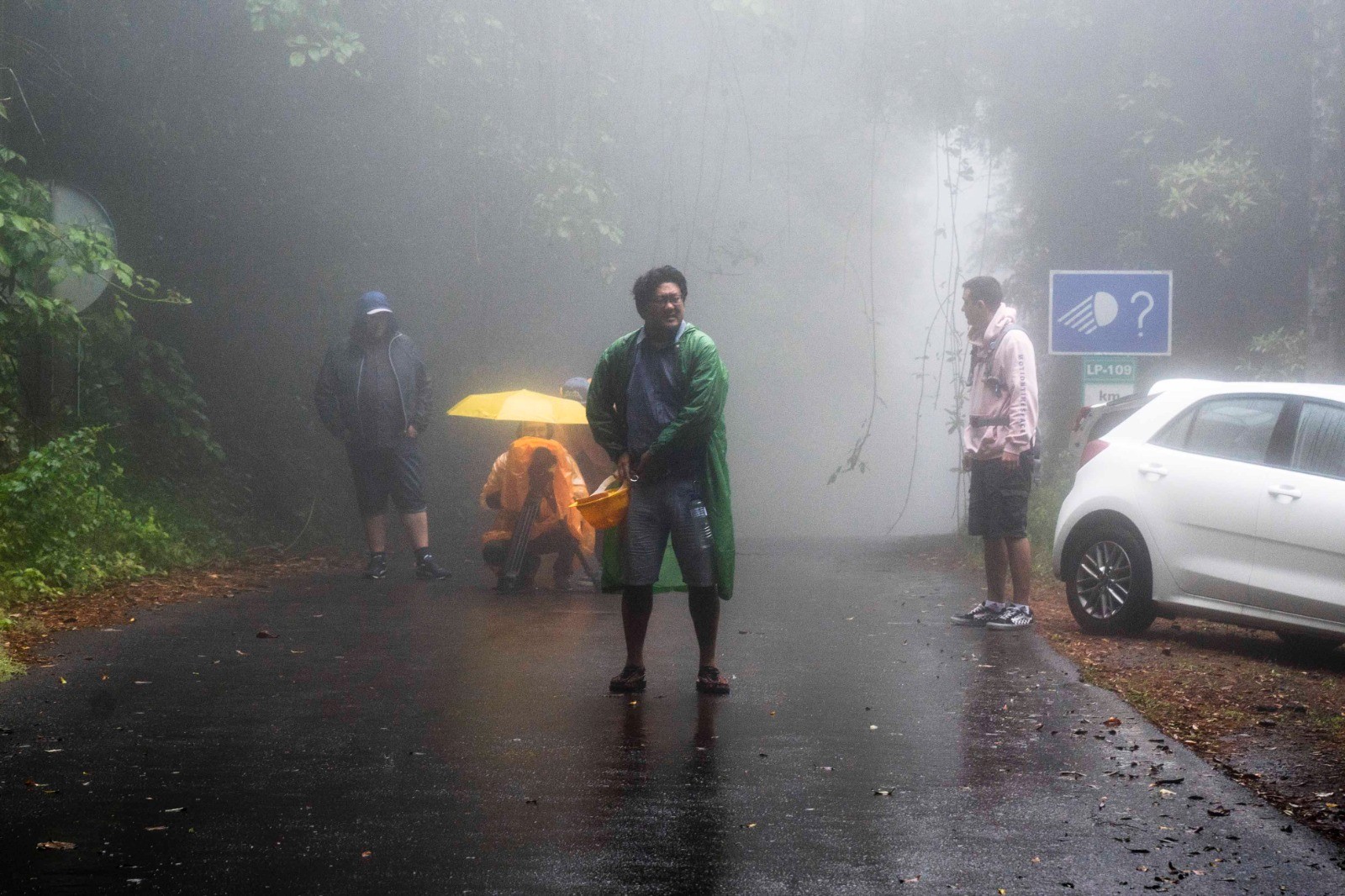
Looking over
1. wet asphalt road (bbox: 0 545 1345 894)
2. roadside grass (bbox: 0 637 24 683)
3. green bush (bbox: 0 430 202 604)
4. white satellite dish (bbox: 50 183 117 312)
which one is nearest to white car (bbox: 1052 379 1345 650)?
wet asphalt road (bbox: 0 545 1345 894)

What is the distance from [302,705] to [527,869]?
9.18 feet

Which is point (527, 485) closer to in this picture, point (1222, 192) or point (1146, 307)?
point (1146, 307)

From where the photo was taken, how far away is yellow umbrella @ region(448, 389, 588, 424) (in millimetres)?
12078

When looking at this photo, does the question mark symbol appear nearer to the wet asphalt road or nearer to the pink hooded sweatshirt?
the pink hooded sweatshirt

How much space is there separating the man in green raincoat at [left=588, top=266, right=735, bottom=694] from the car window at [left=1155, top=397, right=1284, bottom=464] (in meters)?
3.37

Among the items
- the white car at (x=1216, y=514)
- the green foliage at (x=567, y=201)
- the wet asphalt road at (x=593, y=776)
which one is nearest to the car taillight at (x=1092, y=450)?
the white car at (x=1216, y=514)

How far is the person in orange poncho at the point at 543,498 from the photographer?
12266mm

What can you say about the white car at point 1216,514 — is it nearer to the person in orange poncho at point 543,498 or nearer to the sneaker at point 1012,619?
the sneaker at point 1012,619

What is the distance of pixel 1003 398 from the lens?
9844 millimetres

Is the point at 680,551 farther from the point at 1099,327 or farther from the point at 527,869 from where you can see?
the point at 1099,327

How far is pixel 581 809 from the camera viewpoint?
16.8 feet

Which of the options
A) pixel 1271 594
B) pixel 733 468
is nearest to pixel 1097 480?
pixel 1271 594

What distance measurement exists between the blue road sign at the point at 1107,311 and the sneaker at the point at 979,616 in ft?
14.1

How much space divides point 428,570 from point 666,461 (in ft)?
20.0
